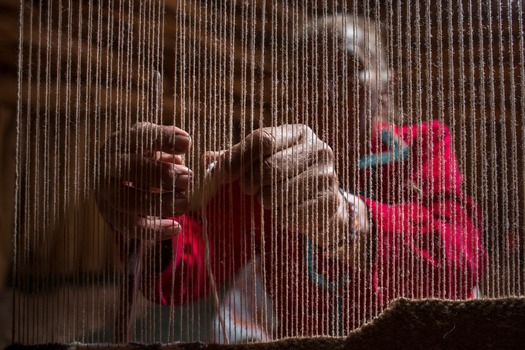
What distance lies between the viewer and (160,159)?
53 centimetres

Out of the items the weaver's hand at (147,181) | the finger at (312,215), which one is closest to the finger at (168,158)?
the weaver's hand at (147,181)

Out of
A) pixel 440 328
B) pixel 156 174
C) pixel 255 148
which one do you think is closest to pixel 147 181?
pixel 156 174

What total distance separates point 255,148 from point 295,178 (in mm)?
47

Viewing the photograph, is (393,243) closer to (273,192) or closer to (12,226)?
(273,192)

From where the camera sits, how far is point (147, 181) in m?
0.53

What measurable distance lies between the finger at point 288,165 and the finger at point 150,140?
7cm

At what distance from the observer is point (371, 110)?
1.71 feet

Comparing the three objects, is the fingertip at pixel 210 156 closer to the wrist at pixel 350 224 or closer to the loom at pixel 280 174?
the loom at pixel 280 174

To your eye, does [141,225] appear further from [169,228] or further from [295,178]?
[295,178]

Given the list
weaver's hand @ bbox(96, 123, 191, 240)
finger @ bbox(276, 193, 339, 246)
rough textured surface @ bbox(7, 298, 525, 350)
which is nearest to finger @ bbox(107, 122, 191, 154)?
weaver's hand @ bbox(96, 123, 191, 240)

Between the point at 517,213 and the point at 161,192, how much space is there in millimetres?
342

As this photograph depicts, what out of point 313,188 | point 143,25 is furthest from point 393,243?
point 143,25

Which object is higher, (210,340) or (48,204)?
(48,204)

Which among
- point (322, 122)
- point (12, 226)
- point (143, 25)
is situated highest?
point (143, 25)
